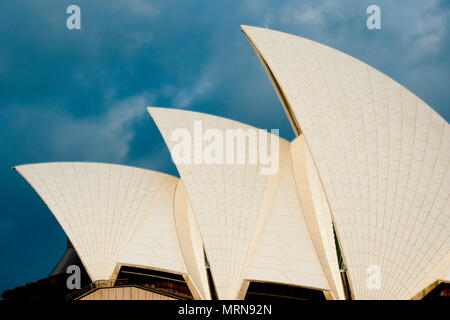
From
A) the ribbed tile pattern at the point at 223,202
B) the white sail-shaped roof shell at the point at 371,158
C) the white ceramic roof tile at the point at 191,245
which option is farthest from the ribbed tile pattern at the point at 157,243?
the white sail-shaped roof shell at the point at 371,158

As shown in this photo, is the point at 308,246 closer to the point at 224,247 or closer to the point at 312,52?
the point at 224,247

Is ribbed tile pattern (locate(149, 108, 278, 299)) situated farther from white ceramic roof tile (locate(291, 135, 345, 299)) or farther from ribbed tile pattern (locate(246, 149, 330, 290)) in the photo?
white ceramic roof tile (locate(291, 135, 345, 299))

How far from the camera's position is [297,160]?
1852cm

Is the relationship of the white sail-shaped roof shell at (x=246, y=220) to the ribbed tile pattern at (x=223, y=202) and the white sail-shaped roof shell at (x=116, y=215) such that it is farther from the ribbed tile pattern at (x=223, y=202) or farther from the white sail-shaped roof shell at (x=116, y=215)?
the white sail-shaped roof shell at (x=116, y=215)

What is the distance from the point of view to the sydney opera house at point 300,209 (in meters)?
14.2

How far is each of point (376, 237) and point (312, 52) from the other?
9.97 meters

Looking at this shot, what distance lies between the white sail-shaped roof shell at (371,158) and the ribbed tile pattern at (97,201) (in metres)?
10.6

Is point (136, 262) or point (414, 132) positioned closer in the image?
point (414, 132)

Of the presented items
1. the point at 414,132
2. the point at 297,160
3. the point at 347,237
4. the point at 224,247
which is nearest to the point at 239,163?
the point at 297,160

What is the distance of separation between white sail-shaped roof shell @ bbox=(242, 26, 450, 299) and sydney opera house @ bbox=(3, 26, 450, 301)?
50mm

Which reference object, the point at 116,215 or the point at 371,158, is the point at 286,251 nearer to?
the point at 371,158

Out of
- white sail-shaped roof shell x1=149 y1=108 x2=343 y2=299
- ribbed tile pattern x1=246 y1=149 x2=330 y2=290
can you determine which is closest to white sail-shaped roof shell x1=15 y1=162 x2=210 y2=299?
white sail-shaped roof shell x1=149 y1=108 x2=343 y2=299

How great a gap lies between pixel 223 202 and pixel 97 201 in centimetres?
855
